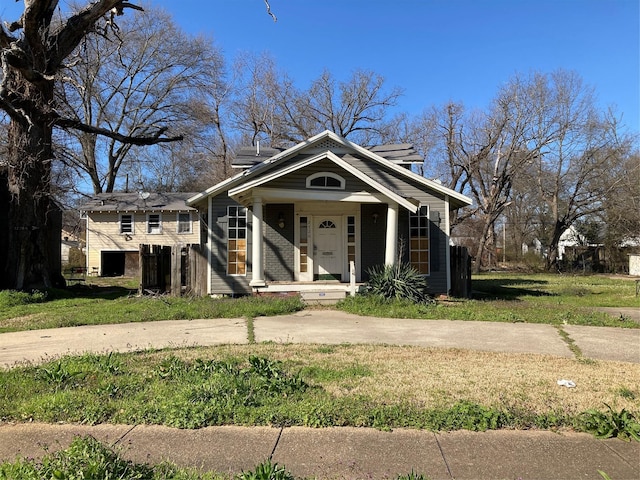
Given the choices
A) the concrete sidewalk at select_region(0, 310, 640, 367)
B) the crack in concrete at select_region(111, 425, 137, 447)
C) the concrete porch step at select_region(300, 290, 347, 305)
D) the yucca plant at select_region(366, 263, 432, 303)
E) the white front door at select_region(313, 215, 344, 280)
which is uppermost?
the white front door at select_region(313, 215, 344, 280)

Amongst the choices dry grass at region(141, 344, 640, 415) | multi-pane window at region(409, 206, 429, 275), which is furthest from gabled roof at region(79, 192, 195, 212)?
dry grass at region(141, 344, 640, 415)

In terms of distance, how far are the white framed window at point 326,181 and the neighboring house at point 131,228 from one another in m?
20.2

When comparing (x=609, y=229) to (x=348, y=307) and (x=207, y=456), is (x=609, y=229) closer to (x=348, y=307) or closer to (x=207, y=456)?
(x=348, y=307)

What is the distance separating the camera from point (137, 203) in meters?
32.9

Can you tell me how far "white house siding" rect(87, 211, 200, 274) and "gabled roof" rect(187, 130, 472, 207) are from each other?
18.4 m

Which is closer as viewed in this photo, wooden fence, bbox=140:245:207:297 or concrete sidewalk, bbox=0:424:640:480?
concrete sidewalk, bbox=0:424:640:480

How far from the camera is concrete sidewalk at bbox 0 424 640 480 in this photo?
3.21 m

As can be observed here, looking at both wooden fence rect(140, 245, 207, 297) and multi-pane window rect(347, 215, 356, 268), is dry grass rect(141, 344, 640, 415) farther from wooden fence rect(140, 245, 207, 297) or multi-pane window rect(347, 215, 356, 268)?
multi-pane window rect(347, 215, 356, 268)

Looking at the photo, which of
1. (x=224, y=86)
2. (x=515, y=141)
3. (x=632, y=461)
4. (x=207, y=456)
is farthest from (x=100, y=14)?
(x=515, y=141)

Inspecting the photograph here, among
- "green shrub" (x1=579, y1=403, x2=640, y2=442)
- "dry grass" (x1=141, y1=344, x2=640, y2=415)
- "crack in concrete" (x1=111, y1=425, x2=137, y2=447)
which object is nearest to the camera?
"crack in concrete" (x1=111, y1=425, x2=137, y2=447)

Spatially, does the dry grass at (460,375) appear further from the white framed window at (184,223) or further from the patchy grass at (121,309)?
the white framed window at (184,223)

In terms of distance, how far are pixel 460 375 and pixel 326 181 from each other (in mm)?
9449

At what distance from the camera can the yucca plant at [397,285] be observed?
12.3m

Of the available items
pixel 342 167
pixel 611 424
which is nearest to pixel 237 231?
pixel 342 167
